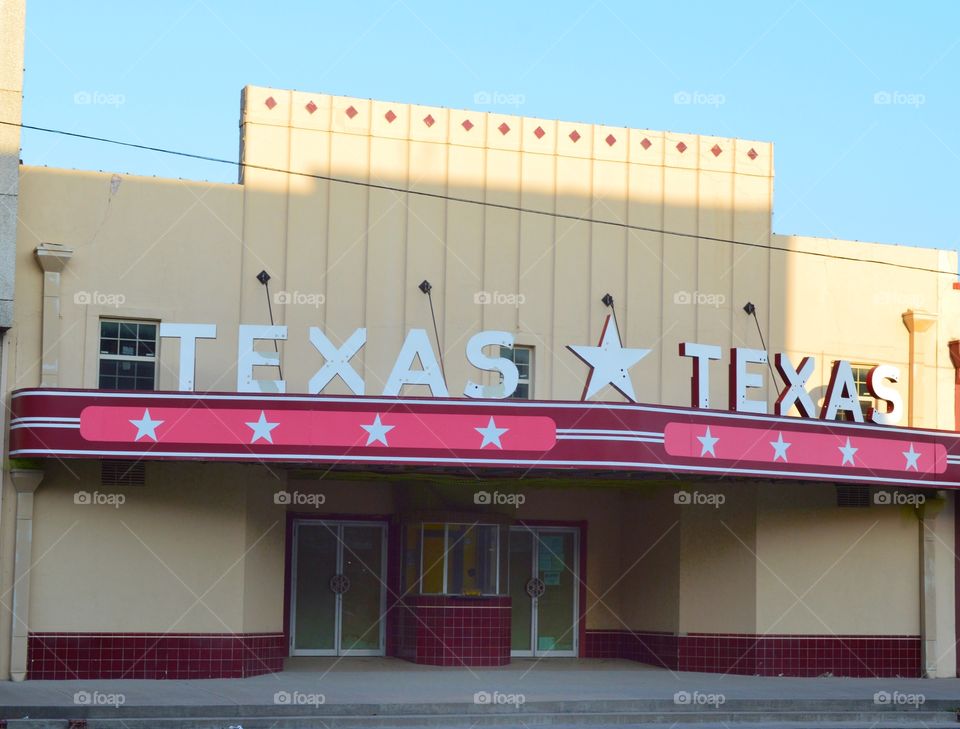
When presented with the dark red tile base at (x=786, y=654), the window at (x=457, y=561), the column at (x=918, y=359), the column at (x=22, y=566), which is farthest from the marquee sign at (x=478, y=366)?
the dark red tile base at (x=786, y=654)

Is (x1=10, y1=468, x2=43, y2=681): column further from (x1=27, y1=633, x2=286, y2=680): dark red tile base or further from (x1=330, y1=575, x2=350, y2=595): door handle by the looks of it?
(x1=330, y1=575, x2=350, y2=595): door handle

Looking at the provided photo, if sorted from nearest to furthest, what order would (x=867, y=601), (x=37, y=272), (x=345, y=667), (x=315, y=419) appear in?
(x=315, y=419) → (x=37, y=272) → (x=345, y=667) → (x=867, y=601)

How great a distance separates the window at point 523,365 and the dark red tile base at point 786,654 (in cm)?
457

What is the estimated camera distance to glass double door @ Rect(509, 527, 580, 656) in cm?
2459

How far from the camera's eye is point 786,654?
901 inches

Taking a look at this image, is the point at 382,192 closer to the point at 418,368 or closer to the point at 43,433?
the point at 418,368

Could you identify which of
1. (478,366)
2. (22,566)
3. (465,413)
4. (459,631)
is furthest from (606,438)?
(22,566)

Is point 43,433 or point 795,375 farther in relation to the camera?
point 795,375

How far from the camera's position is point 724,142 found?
24.3 meters

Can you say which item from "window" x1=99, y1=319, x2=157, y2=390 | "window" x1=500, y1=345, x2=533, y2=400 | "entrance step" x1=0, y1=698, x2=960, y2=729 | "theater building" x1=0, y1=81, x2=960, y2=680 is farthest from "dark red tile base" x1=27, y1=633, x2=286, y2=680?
"window" x1=500, y1=345, x2=533, y2=400

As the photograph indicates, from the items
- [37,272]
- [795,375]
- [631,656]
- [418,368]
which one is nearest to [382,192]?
[418,368]

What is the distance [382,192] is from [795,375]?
22.5 ft

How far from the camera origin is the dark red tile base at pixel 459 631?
22516mm

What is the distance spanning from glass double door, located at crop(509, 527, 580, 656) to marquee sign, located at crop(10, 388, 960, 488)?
5.27 m
